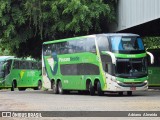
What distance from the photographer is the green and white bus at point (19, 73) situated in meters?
49.3

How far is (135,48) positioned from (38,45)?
12.0 metres

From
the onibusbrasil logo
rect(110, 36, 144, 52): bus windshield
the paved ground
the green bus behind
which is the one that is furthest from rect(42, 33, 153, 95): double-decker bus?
the green bus behind

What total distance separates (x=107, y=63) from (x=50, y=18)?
24.1 ft

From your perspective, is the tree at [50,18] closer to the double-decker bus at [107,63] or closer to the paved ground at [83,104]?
the double-decker bus at [107,63]

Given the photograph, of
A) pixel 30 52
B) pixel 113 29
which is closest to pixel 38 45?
pixel 30 52

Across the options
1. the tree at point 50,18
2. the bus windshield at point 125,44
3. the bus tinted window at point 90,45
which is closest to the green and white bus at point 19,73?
the tree at point 50,18

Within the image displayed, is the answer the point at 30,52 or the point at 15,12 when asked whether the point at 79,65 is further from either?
the point at 30,52

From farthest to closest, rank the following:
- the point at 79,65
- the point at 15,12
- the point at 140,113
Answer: the point at 15,12 → the point at 79,65 → the point at 140,113

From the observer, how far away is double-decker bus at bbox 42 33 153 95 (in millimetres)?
28453

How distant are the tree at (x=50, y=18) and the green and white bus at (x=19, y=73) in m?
12.7

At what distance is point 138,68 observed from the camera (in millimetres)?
28828

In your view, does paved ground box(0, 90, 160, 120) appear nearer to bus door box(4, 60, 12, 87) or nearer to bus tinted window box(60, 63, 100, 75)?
bus tinted window box(60, 63, 100, 75)

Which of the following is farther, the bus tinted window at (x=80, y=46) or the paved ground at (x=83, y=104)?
the bus tinted window at (x=80, y=46)

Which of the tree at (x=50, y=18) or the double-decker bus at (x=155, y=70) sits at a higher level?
the tree at (x=50, y=18)
